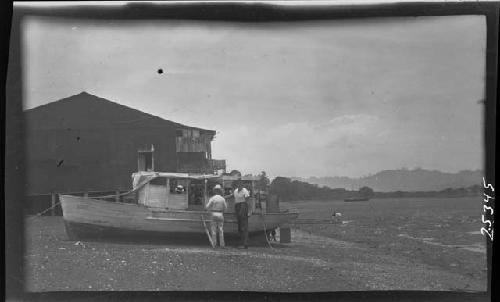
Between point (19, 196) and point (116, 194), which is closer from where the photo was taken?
point (19, 196)

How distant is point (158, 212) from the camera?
4.15m

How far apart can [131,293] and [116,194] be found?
66cm

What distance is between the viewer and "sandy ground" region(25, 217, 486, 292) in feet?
12.3

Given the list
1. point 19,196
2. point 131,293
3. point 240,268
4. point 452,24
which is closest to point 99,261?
point 131,293

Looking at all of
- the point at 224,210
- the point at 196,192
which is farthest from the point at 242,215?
the point at 196,192

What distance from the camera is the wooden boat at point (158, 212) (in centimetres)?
394

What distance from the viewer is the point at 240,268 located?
3867 mm

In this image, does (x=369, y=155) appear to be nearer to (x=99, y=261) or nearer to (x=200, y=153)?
(x=200, y=153)

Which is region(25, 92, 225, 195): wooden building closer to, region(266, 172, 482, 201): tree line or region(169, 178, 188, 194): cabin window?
region(169, 178, 188, 194): cabin window

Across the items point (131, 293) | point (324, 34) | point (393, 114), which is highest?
point (324, 34)

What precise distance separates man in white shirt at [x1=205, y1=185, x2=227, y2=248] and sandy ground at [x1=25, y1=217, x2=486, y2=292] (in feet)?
0.35

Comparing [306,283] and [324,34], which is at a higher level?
[324,34]

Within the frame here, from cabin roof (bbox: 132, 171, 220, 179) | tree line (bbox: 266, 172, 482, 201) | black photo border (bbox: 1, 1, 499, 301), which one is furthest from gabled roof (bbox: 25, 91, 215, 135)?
tree line (bbox: 266, 172, 482, 201)

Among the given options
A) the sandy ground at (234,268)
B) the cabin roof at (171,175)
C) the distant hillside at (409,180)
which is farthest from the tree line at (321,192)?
the cabin roof at (171,175)
